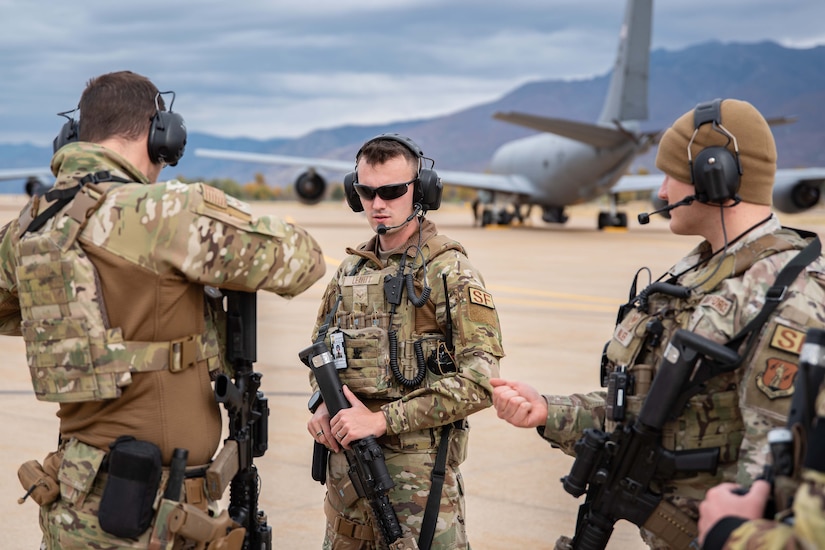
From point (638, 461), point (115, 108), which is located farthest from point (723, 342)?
point (115, 108)

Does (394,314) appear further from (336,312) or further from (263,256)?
(263,256)

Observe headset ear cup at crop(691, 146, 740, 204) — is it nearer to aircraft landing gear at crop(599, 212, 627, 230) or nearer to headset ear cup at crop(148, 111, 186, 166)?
headset ear cup at crop(148, 111, 186, 166)

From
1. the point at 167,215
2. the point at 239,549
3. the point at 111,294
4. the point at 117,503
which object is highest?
the point at 167,215

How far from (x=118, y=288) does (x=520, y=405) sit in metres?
1.41

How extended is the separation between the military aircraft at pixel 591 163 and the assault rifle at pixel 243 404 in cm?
2501

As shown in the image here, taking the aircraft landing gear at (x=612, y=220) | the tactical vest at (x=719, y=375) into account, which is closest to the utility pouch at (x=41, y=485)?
the tactical vest at (x=719, y=375)

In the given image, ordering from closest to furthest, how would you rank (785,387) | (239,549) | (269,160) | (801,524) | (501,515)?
(801,524) → (785,387) → (239,549) → (501,515) → (269,160)

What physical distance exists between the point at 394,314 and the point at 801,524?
6.71ft

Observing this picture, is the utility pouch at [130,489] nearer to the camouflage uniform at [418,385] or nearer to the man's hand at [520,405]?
the camouflage uniform at [418,385]

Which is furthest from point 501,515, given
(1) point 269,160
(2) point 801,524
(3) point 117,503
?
(1) point 269,160

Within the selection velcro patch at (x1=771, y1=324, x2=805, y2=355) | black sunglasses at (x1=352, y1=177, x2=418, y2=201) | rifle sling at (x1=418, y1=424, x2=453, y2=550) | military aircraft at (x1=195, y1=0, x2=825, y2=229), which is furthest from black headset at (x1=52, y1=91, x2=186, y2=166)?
military aircraft at (x1=195, y1=0, x2=825, y2=229)

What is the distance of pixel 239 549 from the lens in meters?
3.10

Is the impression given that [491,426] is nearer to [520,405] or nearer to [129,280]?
[520,405]

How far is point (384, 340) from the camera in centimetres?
353
